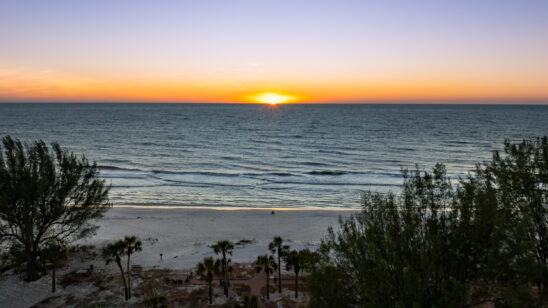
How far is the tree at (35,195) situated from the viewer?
20.4 m

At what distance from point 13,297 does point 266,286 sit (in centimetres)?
1550

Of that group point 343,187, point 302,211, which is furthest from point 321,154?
point 302,211

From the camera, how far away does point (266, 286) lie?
22.2 m

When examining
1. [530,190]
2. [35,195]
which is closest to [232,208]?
[35,195]

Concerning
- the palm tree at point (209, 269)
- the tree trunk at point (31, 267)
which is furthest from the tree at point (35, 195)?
the palm tree at point (209, 269)

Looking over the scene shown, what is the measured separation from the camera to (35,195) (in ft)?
68.0

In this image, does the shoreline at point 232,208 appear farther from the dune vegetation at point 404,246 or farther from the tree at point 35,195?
the dune vegetation at point 404,246

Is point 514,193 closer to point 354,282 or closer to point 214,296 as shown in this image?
point 354,282

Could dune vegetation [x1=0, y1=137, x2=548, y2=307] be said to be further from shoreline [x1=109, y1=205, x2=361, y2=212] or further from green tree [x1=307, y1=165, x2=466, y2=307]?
shoreline [x1=109, y1=205, x2=361, y2=212]

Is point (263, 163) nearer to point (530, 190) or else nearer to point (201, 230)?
point (201, 230)

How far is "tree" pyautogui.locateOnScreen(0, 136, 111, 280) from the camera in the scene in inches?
804

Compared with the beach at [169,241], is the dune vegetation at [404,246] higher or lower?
higher

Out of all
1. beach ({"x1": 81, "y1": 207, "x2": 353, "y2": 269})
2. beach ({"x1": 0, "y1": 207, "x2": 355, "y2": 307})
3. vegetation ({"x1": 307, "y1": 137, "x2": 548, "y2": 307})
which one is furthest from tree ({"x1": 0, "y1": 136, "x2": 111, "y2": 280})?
vegetation ({"x1": 307, "y1": 137, "x2": 548, "y2": 307})

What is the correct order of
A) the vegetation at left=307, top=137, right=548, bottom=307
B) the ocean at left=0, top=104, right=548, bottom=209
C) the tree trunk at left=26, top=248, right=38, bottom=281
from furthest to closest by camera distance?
1. the ocean at left=0, top=104, right=548, bottom=209
2. the tree trunk at left=26, top=248, right=38, bottom=281
3. the vegetation at left=307, top=137, right=548, bottom=307
